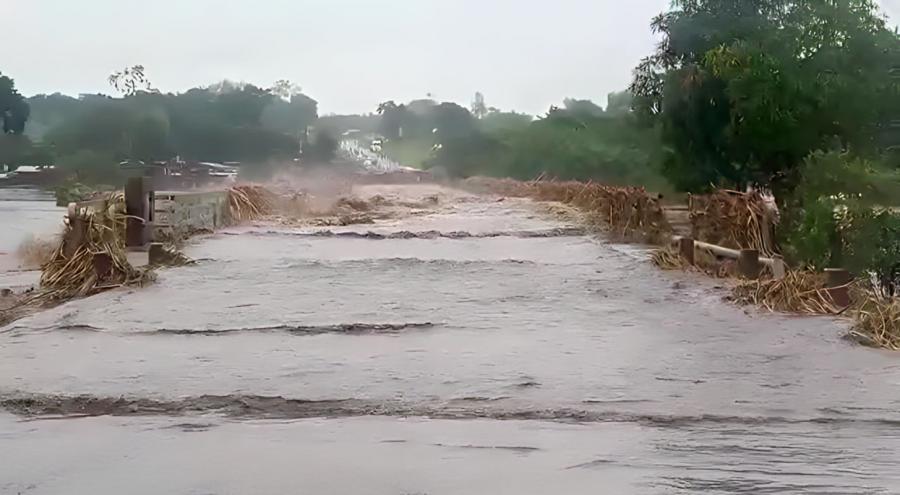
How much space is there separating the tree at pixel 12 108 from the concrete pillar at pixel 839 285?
41.2ft

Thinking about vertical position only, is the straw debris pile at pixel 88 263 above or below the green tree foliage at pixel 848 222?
below

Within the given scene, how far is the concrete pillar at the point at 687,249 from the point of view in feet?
42.7

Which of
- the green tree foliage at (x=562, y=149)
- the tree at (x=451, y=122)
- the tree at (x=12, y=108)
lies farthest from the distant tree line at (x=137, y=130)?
the tree at (x=451, y=122)

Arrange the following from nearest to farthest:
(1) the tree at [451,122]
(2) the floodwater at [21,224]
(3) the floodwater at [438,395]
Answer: (3) the floodwater at [438,395] < (2) the floodwater at [21,224] < (1) the tree at [451,122]

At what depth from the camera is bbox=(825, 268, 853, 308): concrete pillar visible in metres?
8.89

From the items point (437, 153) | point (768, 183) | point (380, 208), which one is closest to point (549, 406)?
point (768, 183)

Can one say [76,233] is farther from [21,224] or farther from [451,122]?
[451,122]

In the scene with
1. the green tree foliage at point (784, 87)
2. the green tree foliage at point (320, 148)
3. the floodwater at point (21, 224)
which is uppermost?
the green tree foliage at point (784, 87)

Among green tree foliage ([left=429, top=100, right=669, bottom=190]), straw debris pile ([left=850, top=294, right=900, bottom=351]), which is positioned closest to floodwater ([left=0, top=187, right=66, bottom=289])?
straw debris pile ([left=850, top=294, right=900, bottom=351])

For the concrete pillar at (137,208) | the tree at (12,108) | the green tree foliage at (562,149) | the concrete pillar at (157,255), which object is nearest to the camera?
the concrete pillar at (157,255)

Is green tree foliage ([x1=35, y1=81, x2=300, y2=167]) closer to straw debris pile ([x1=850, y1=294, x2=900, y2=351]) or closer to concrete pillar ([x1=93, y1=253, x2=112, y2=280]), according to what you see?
concrete pillar ([x1=93, y1=253, x2=112, y2=280])

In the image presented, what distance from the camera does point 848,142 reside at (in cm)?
1630

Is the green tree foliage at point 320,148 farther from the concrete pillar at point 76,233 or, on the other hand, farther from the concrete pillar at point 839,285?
the concrete pillar at point 839,285

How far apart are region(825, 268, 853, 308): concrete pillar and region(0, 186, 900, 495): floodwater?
426 millimetres
